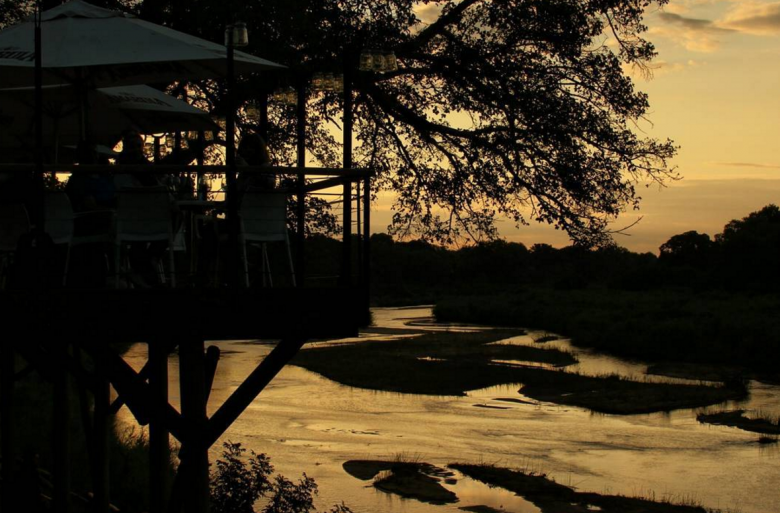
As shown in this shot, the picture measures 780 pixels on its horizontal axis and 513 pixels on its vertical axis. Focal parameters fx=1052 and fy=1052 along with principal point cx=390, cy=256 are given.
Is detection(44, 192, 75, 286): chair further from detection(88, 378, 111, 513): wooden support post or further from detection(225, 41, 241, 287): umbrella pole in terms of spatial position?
detection(88, 378, 111, 513): wooden support post

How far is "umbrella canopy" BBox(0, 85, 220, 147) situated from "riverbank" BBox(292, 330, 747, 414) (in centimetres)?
2414

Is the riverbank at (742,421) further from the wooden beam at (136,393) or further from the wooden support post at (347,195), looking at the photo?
the wooden beam at (136,393)

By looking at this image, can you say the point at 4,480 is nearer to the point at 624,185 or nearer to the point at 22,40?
the point at 22,40

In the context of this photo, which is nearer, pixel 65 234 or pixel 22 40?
pixel 65 234

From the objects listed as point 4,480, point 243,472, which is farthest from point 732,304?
point 4,480

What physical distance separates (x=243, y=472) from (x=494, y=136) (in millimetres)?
6909

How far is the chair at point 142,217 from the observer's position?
7.69 m

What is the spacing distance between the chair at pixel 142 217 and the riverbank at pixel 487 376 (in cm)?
2733

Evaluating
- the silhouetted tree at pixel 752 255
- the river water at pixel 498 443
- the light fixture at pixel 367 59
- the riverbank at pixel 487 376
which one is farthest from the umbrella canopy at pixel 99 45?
the silhouetted tree at pixel 752 255

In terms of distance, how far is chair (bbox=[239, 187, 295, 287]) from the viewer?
7.93 metres

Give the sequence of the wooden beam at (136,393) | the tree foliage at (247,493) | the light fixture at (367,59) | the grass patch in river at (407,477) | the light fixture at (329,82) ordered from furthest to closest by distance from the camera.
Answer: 1. the grass patch in river at (407,477)
2. the tree foliage at (247,493)
3. the light fixture at (329,82)
4. the light fixture at (367,59)
5. the wooden beam at (136,393)

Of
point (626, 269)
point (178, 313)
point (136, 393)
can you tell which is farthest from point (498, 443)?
point (626, 269)

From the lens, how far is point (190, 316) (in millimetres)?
7328

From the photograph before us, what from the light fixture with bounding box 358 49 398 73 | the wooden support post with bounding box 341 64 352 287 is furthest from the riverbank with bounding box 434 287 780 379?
the wooden support post with bounding box 341 64 352 287
